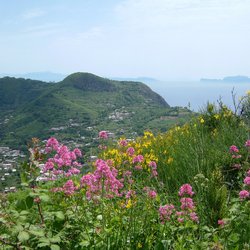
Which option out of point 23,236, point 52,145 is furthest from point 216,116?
point 23,236

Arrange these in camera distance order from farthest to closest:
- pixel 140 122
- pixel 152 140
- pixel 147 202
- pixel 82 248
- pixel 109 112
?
pixel 109 112 → pixel 140 122 → pixel 152 140 → pixel 147 202 → pixel 82 248

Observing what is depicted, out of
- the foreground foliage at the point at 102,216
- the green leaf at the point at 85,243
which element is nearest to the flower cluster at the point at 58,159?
the foreground foliage at the point at 102,216

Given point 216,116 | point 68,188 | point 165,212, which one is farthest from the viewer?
point 216,116

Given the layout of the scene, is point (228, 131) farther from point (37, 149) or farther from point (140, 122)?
point (140, 122)

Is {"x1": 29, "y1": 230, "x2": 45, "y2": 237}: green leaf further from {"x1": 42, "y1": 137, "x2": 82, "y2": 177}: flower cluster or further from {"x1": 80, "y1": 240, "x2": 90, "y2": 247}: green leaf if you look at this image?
{"x1": 42, "y1": 137, "x2": 82, "y2": 177}: flower cluster

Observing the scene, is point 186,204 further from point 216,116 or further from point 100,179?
point 216,116

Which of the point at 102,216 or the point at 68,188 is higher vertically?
the point at 68,188

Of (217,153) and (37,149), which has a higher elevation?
(37,149)

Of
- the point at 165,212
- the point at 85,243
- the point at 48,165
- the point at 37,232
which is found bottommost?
the point at 85,243

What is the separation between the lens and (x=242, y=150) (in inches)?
281

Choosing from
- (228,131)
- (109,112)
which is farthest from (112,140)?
(109,112)

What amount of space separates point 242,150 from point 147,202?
380cm

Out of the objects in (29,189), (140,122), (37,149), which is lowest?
(140,122)

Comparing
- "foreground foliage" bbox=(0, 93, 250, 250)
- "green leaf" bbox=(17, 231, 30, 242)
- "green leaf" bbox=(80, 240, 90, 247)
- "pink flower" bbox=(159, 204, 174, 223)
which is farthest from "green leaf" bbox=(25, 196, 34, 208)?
"pink flower" bbox=(159, 204, 174, 223)
